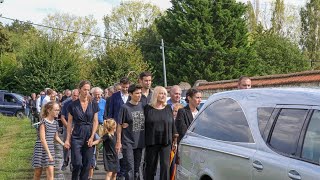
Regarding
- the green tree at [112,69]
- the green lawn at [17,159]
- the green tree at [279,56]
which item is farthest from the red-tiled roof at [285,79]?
the green tree at [279,56]

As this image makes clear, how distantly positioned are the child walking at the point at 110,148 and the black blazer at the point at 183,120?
1302 mm

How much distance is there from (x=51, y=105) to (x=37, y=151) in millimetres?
790

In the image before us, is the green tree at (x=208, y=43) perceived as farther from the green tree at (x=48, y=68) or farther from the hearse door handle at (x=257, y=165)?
the hearse door handle at (x=257, y=165)

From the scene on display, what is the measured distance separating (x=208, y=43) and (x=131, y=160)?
43.9m

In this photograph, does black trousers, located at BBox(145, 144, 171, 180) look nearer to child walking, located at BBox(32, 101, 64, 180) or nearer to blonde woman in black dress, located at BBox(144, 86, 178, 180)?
blonde woman in black dress, located at BBox(144, 86, 178, 180)

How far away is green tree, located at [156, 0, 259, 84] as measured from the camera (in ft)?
170

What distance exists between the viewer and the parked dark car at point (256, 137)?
438 centimetres

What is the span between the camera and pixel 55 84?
4319 centimetres

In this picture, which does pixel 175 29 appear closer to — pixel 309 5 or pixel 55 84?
pixel 55 84

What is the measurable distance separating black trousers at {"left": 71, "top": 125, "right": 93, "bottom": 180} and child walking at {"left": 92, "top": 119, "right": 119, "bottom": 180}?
0.33 meters

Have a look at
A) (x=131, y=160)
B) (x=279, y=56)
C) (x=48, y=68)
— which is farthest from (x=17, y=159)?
(x=279, y=56)

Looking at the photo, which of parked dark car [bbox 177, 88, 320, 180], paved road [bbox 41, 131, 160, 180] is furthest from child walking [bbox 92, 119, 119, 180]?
parked dark car [bbox 177, 88, 320, 180]

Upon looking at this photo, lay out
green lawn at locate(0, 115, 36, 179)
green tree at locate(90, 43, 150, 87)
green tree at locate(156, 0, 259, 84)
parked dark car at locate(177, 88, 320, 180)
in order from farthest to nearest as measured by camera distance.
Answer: green tree at locate(156, 0, 259, 84) → green tree at locate(90, 43, 150, 87) → green lawn at locate(0, 115, 36, 179) → parked dark car at locate(177, 88, 320, 180)

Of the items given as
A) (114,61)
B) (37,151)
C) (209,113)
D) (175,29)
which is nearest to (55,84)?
(114,61)
